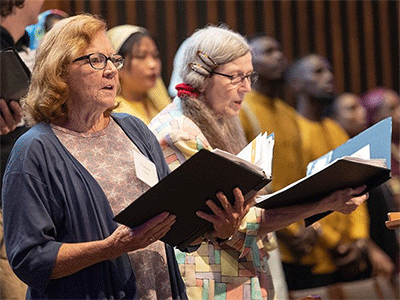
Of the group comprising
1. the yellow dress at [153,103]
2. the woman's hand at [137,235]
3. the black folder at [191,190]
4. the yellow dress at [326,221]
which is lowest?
the yellow dress at [326,221]

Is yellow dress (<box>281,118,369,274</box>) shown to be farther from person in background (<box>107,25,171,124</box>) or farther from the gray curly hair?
the gray curly hair

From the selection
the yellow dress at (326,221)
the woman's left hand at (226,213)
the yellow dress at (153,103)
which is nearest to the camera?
the woman's left hand at (226,213)

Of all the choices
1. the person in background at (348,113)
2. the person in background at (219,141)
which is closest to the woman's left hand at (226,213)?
the person in background at (219,141)

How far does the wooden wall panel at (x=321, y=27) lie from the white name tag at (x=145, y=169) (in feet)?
13.9

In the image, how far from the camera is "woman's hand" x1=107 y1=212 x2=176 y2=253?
7.70 feet

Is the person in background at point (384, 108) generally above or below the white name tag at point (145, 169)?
below

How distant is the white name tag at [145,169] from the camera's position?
8.29 feet

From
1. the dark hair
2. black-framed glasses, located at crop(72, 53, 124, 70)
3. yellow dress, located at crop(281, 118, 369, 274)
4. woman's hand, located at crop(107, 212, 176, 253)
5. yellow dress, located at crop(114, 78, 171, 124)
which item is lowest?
yellow dress, located at crop(281, 118, 369, 274)

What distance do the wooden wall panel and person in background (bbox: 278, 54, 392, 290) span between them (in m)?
1.21

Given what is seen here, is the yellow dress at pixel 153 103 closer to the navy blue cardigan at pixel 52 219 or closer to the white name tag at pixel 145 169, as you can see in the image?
the white name tag at pixel 145 169

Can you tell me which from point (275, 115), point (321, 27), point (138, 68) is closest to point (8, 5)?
point (138, 68)

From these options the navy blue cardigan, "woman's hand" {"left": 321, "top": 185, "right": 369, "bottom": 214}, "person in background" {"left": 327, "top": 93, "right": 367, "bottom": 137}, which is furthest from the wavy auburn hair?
"person in background" {"left": 327, "top": 93, "right": 367, "bottom": 137}

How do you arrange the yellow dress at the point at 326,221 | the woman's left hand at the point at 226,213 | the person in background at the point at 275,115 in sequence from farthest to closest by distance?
the yellow dress at the point at 326,221 < the person in background at the point at 275,115 < the woman's left hand at the point at 226,213

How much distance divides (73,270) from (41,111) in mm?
502
